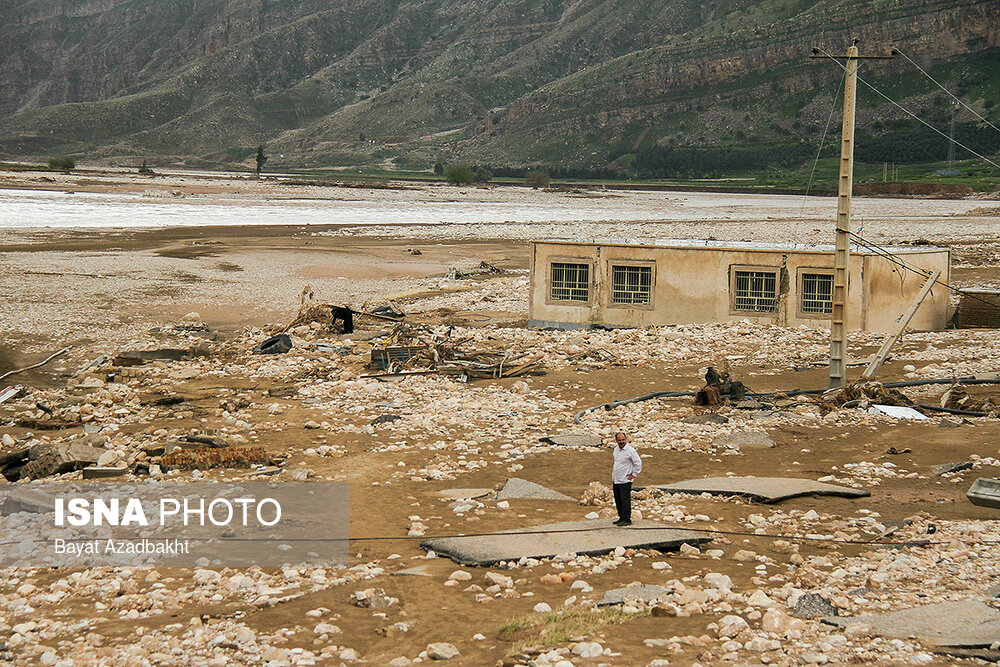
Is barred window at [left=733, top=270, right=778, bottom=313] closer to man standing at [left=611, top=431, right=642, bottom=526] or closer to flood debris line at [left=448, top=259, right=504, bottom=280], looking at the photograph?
flood debris line at [left=448, top=259, right=504, bottom=280]

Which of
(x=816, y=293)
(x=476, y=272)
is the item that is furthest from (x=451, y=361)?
(x=476, y=272)

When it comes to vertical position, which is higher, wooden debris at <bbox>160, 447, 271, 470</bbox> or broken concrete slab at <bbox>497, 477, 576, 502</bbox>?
wooden debris at <bbox>160, 447, 271, 470</bbox>

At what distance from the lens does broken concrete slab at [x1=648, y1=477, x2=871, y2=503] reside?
45.2ft

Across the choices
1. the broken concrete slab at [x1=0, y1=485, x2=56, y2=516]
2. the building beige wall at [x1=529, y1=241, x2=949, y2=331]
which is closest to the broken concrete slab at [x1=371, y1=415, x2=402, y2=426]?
the broken concrete slab at [x1=0, y1=485, x2=56, y2=516]

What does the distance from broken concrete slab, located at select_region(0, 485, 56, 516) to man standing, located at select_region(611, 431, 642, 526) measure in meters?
6.97

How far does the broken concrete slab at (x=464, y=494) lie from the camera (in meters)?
14.1

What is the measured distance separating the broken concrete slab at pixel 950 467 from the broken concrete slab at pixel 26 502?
11788 millimetres

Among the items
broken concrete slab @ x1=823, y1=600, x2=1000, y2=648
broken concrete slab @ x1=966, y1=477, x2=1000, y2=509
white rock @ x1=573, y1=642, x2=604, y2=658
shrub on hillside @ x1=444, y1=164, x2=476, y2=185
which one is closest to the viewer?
broken concrete slab @ x1=823, y1=600, x2=1000, y2=648

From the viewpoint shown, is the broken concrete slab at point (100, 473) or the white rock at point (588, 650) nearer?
the white rock at point (588, 650)

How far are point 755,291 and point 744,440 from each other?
38.7 feet

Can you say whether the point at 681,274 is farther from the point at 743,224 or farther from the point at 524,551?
the point at 743,224

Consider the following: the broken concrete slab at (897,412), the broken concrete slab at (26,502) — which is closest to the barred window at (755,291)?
the broken concrete slab at (897,412)

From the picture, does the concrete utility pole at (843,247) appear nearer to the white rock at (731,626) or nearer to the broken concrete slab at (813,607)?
the broken concrete slab at (813,607)

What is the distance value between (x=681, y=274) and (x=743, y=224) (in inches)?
2077
